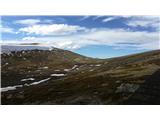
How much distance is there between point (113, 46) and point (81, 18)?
354 centimetres
